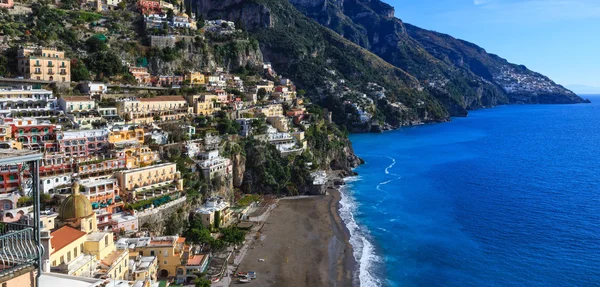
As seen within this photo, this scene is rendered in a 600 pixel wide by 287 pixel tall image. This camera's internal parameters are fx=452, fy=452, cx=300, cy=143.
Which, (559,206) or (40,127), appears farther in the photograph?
(559,206)

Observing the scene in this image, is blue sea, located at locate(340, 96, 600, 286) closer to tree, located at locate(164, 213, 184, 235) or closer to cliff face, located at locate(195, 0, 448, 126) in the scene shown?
tree, located at locate(164, 213, 184, 235)

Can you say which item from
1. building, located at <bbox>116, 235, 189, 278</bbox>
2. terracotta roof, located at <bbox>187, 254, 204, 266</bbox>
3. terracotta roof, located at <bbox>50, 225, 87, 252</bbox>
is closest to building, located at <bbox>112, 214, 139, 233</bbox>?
building, located at <bbox>116, 235, 189, 278</bbox>

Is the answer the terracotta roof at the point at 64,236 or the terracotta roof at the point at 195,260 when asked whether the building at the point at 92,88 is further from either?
the terracotta roof at the point at 64,236

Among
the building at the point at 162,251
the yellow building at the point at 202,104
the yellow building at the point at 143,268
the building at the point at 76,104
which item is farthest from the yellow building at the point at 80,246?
the yellow building at the point at 202,104

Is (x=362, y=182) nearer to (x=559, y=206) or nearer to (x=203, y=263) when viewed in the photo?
(x=559, y=206)

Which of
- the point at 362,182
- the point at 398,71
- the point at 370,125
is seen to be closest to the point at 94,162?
the point at 362,182

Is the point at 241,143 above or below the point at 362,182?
above
